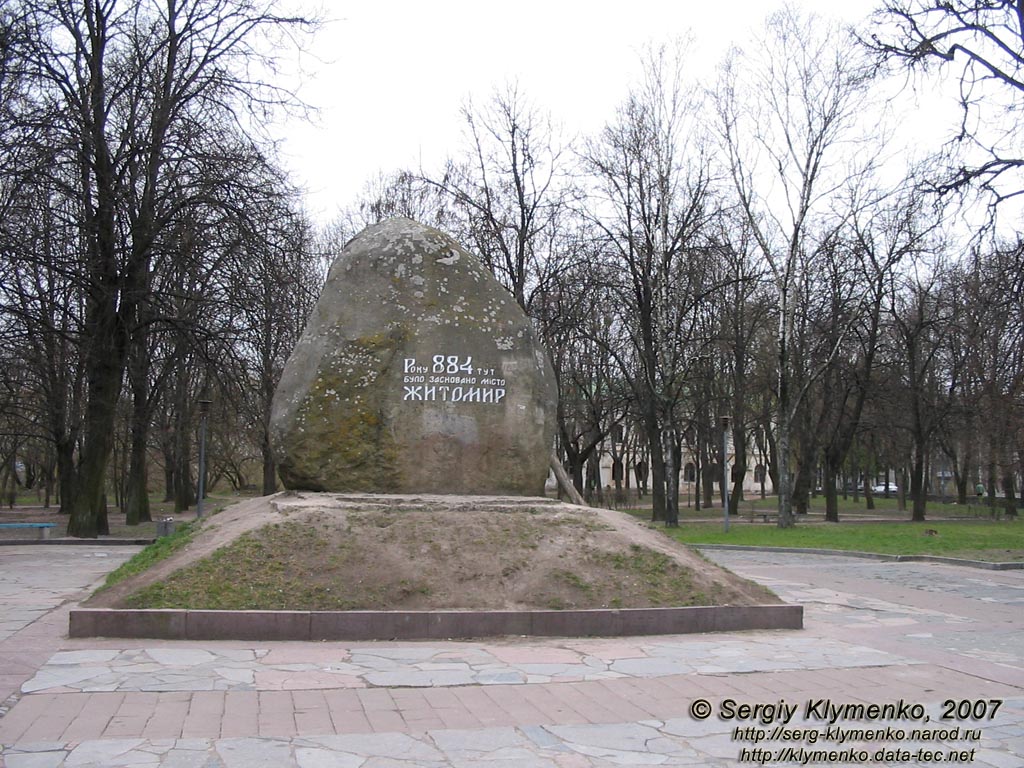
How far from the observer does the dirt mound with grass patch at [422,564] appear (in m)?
9.86

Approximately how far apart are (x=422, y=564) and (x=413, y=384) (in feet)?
9.67

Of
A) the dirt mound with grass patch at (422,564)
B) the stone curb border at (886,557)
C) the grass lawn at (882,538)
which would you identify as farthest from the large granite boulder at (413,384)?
the grass lawn at (882,538)

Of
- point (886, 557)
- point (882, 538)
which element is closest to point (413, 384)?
point (886, 557)

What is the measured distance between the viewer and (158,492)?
67000mm

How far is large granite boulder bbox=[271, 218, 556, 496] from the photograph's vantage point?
12.4m

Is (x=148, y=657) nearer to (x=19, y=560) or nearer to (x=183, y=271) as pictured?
(x=19, y=560)

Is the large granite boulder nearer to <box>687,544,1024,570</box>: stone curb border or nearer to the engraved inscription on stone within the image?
the engraved inscription on stone

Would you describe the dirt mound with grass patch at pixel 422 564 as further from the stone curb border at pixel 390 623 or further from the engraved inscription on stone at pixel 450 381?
the engraved inscription on stone at pixel 450 381

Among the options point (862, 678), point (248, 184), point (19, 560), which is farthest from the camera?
point (248, 184)

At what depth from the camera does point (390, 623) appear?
9383 millimetres

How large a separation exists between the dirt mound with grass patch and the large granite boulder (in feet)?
1.67

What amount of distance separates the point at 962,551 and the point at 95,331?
20.6 meters

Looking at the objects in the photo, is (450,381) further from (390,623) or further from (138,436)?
(138,436)

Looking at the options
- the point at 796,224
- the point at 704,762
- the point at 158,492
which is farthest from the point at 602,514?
the point at 158,492
